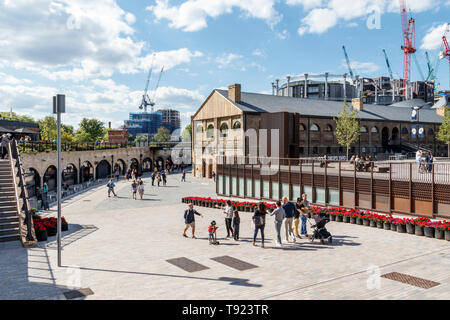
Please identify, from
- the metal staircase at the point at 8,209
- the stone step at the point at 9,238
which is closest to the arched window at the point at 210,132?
the metal staircase at the point at 8,209

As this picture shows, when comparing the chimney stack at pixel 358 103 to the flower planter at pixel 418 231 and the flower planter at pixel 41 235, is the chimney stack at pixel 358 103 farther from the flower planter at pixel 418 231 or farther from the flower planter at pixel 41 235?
the flower planter at pixel 41 235

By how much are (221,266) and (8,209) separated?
37.8 feet

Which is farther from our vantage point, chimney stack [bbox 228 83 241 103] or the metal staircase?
chimney stack [bbox 228 83 241 103]

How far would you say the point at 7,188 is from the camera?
18.7m

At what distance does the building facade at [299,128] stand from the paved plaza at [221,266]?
91.6 ft

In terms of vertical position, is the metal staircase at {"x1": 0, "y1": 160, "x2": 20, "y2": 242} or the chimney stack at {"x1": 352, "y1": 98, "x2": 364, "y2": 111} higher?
the chimney stack at {"x1": 352, "y1": 98, "x2": 364, "y2": 111}

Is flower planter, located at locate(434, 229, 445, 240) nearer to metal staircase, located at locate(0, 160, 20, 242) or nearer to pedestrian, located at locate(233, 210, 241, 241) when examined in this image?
pedestrian, located at locate(233, 210, 241, 241)

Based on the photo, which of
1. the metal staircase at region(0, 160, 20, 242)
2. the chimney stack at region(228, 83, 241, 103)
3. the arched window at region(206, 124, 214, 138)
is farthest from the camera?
the arched window at region(206, 124, 214, 138)

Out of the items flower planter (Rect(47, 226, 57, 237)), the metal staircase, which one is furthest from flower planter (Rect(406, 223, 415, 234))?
the metal staircase

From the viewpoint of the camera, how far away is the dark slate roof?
49781 millimetres

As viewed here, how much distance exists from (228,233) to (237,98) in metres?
35.5

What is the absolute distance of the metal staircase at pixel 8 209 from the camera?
15648mm

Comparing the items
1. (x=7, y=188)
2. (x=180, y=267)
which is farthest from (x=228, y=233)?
(x=7, y=188)

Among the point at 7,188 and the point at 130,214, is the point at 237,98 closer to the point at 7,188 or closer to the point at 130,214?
the point at 130,214
